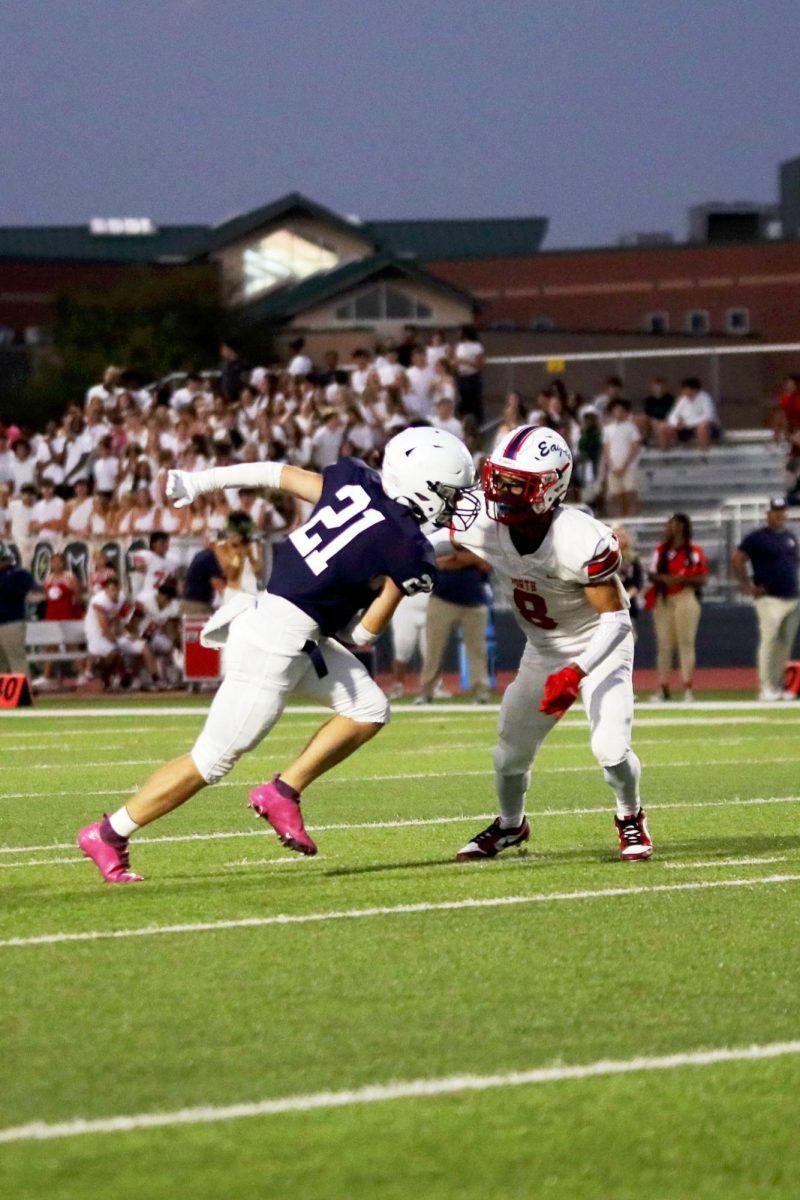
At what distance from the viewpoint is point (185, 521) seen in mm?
22688

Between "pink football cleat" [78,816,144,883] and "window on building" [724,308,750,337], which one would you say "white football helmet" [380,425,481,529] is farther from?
"window on building" [724,308,750,337]

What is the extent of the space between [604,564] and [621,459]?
16502 mm

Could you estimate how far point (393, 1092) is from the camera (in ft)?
14.5

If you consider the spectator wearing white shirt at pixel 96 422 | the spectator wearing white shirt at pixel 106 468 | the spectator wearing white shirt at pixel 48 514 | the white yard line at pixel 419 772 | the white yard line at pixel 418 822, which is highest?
the spectator wearing white shirt at pixel 96 422

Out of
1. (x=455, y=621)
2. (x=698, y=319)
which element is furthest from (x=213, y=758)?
(x=698, y=319)

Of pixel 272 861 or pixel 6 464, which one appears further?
pixel 6 464

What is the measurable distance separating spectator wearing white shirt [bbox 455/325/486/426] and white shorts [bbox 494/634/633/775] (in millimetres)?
16555

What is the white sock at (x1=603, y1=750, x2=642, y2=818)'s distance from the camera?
308 inches

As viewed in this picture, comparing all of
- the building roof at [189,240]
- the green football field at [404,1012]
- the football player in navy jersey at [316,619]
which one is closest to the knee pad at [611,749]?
the green football field at [404,1012]

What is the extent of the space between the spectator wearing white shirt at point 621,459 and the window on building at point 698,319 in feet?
123

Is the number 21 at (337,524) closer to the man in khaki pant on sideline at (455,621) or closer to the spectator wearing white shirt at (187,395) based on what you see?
the man in khaki pant on sideline at (455,621)

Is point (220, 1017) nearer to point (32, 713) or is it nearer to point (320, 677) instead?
point (320, 677)

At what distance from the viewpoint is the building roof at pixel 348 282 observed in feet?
174

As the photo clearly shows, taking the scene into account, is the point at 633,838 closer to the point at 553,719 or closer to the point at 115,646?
the point at 553,719
